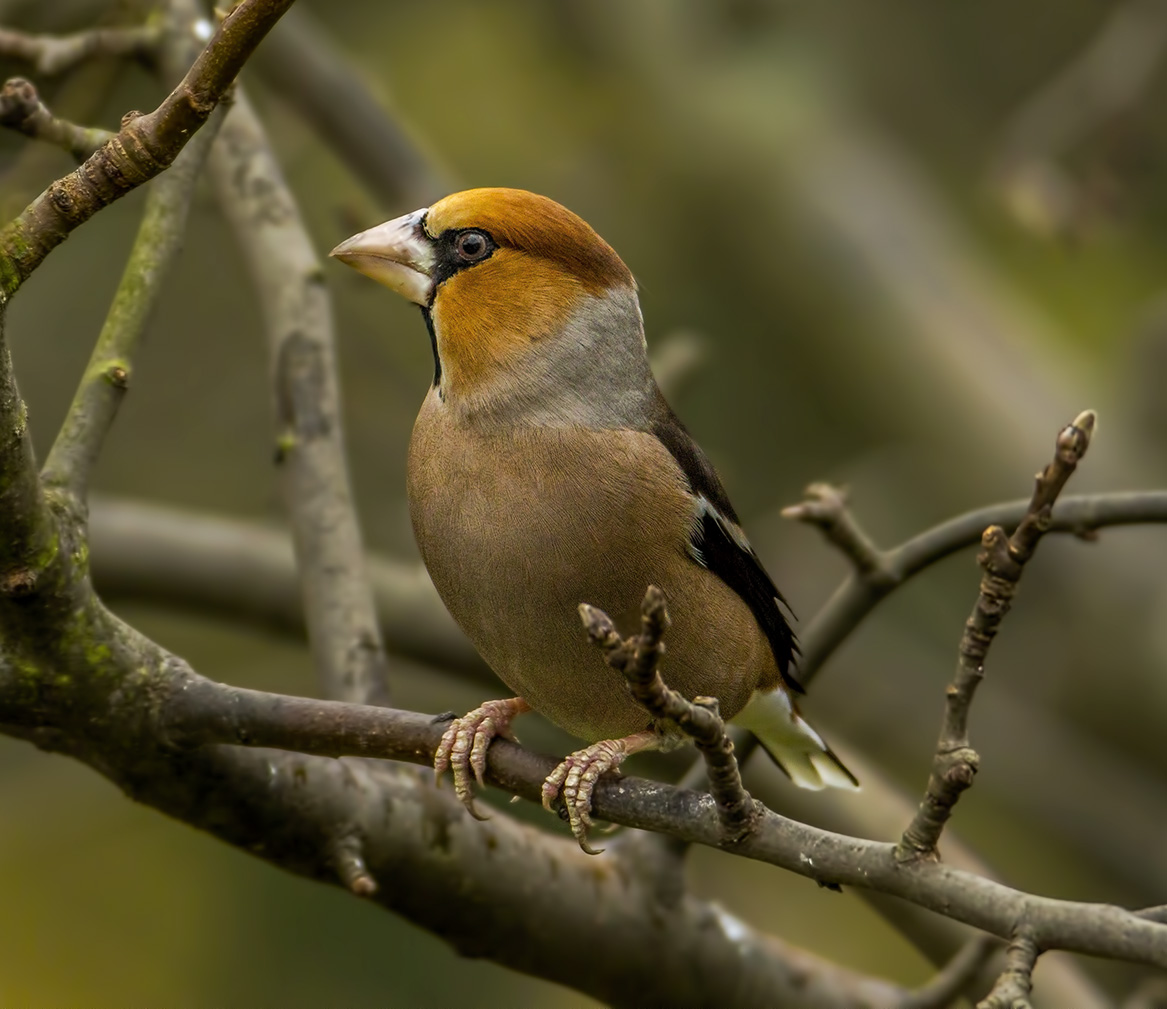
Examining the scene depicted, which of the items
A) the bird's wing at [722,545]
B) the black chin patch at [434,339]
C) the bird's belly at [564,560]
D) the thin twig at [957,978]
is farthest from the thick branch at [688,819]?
the thin twig at [957,978]

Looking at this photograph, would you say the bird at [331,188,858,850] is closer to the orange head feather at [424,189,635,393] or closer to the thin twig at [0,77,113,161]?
the orange head feather at [424,189,635,393]

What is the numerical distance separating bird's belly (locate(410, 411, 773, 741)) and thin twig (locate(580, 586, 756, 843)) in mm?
899

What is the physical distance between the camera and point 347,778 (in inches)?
138

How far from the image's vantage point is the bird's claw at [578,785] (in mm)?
2910

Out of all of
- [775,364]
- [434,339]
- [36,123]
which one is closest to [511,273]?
[434,339]

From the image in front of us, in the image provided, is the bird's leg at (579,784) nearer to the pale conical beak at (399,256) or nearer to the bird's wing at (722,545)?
the bird's wing at (722,545)

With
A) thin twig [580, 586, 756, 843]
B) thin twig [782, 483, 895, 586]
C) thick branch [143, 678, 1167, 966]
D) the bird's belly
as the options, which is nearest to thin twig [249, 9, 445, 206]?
the bird's belly

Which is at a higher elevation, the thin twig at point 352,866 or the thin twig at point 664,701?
the thin twig at point 664,701

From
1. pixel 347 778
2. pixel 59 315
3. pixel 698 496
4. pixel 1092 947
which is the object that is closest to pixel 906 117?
pixel 59 315

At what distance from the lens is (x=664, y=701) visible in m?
2.14

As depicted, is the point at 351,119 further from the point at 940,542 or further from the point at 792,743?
the point at 940,542

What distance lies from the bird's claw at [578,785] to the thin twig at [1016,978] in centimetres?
93

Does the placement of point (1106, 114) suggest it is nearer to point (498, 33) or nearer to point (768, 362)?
point (768, 362)

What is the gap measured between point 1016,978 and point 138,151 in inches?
68.1
